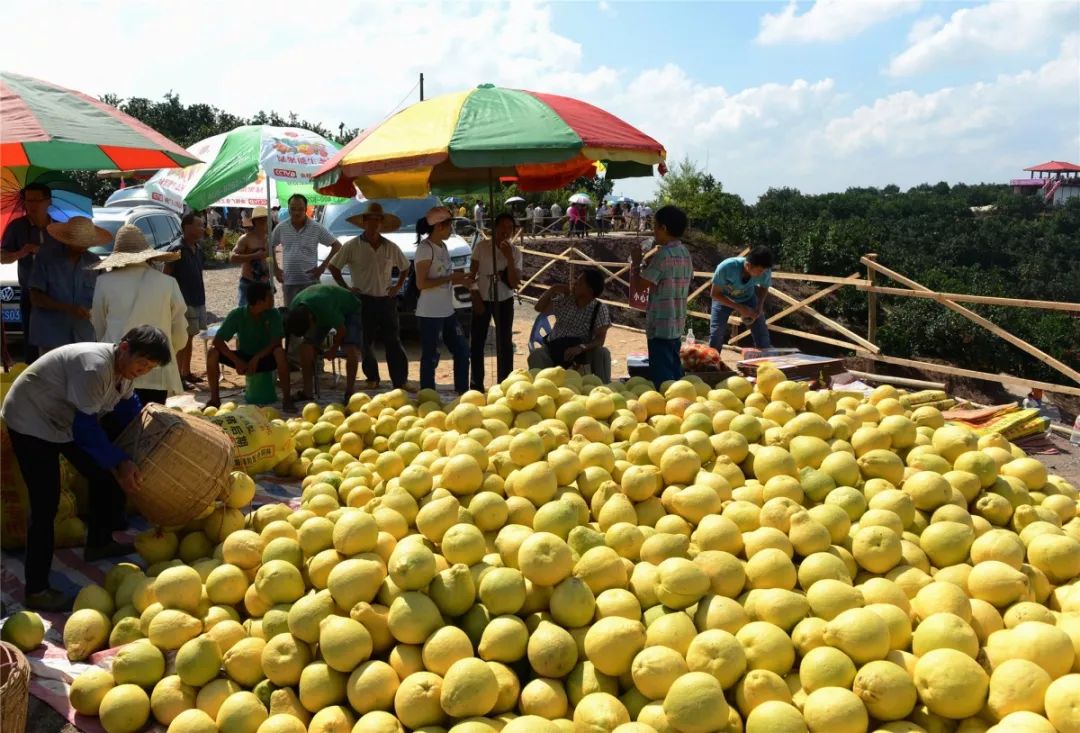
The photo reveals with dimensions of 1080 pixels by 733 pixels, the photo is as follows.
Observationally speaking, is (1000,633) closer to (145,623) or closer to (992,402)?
(145,623)

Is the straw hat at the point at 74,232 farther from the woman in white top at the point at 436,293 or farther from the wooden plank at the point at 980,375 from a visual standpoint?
the wooden plank at the point at 980,375

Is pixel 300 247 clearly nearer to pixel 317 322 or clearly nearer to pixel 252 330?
pixel 317 322

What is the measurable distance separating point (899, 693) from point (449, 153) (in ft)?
13.8

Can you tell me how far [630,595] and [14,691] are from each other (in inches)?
79.5

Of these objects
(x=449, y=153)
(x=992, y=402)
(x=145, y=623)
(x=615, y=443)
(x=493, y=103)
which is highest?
(x=493, y=103)

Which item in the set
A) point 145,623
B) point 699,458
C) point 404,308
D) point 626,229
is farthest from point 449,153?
point 626,229

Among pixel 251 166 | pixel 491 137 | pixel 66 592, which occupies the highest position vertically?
pixel 251 166

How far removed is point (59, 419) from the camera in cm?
367

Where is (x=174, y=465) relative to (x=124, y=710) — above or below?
above

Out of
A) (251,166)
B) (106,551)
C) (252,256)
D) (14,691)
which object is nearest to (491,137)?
(106,551)

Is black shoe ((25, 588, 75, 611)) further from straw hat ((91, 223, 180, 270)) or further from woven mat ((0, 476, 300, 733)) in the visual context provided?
straw hat ((91, 223, 180, 270))

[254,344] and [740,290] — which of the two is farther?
[740,290]

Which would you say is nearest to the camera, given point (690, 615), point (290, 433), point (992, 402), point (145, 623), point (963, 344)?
point (690, 615)

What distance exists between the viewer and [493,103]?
5770mm
